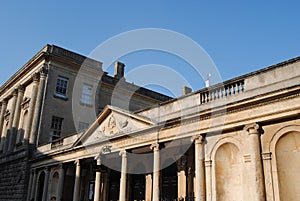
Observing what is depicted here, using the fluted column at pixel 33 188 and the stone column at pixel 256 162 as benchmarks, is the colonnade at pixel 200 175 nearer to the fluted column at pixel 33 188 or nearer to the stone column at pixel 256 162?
the stone column at pixel 256 162

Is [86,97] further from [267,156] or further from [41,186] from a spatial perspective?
[267,156]

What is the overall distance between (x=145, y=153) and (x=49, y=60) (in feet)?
44.5

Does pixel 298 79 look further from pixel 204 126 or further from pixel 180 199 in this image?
pixel 180 199

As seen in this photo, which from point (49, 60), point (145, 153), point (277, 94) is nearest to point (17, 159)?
point (49, 60)

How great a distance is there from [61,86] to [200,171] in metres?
17.8

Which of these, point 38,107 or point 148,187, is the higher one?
point 38,107

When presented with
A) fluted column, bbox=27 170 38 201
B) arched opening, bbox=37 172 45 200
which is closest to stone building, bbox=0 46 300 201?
arched opening, bbox=37 172 45 200

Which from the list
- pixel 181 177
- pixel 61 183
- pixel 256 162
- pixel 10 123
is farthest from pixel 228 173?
pixel 10 123

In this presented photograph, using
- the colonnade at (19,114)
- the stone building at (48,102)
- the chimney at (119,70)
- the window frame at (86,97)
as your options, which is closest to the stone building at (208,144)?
the stone building at (48,102)

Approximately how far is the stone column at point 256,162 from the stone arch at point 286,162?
414mm

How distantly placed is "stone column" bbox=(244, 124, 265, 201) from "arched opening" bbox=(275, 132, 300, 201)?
0.57 m

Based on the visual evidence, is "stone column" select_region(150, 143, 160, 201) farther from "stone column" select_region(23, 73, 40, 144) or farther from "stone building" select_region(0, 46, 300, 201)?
"stone column" select_region(23, 73, 40, 144)

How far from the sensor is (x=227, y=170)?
1204 centimetres

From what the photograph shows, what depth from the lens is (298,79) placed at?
34.1ft
